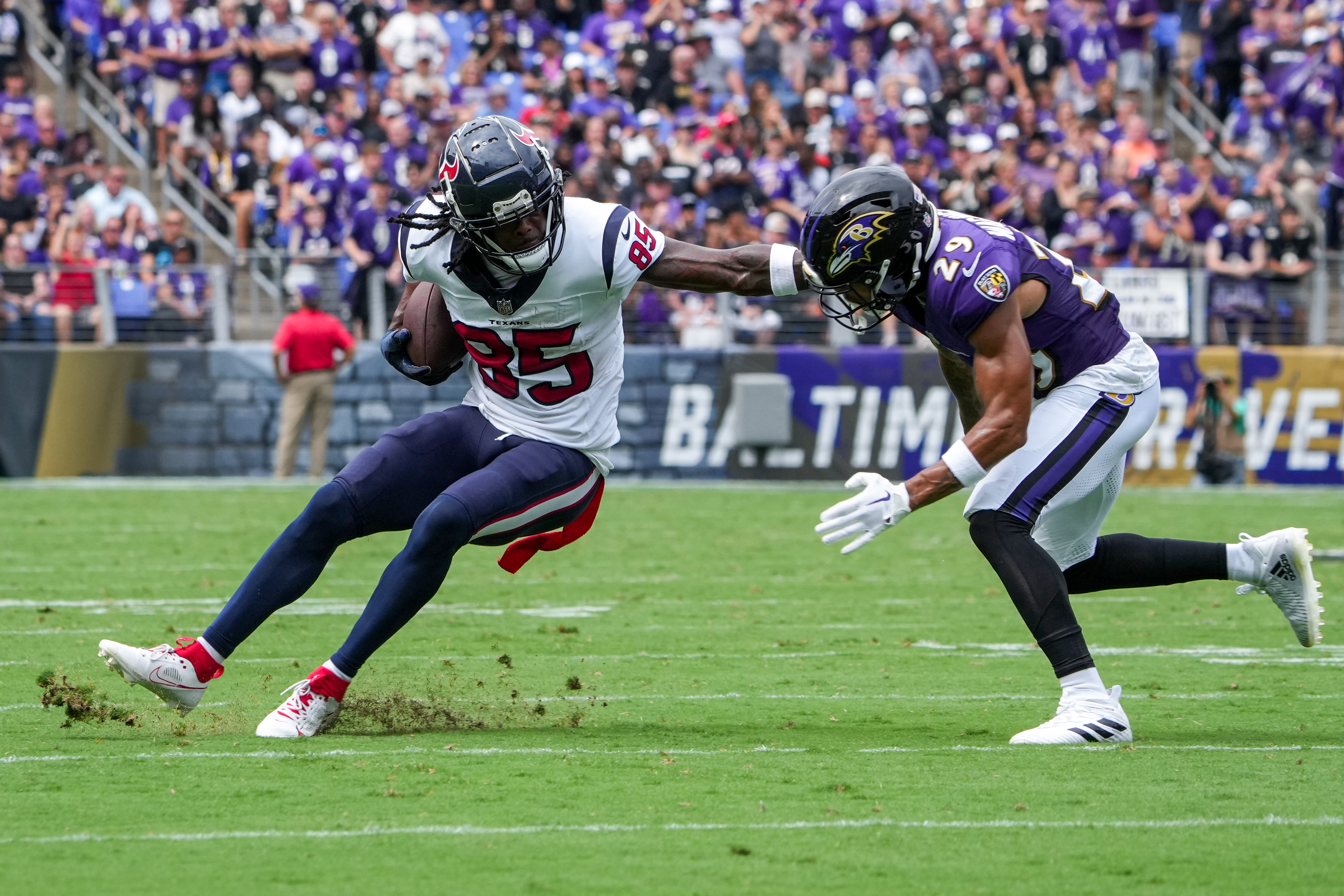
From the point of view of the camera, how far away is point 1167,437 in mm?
14055

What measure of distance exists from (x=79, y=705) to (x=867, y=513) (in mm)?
2405

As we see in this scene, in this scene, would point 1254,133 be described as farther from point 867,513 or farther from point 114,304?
point 867,513

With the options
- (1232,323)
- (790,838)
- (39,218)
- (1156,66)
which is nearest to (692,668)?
(790,838)

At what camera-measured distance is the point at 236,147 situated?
15961 millimetres

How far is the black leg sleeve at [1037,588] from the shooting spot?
477 centimetres

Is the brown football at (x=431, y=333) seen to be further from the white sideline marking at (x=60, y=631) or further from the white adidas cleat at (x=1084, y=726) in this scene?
the white sideline marking at (x=60, y=631)

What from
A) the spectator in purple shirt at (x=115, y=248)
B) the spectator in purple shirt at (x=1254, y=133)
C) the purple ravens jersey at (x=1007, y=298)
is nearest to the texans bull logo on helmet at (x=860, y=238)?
the purple ravens jersey at (x=1007, y=298)

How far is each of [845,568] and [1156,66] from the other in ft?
35.7

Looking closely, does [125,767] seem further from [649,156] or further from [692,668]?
[649,156]

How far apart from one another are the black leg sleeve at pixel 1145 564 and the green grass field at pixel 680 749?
16.9 inches

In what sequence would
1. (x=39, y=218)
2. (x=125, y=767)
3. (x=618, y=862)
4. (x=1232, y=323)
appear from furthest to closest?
(x=39, y=218)
(x=1232, y=323)
(x=125, y=767)
(x=618, y=862)

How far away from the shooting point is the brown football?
5.20m

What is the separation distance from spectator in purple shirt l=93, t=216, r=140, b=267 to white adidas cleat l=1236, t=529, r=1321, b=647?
38.8 ft

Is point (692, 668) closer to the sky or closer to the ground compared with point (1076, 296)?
closer to the ground
